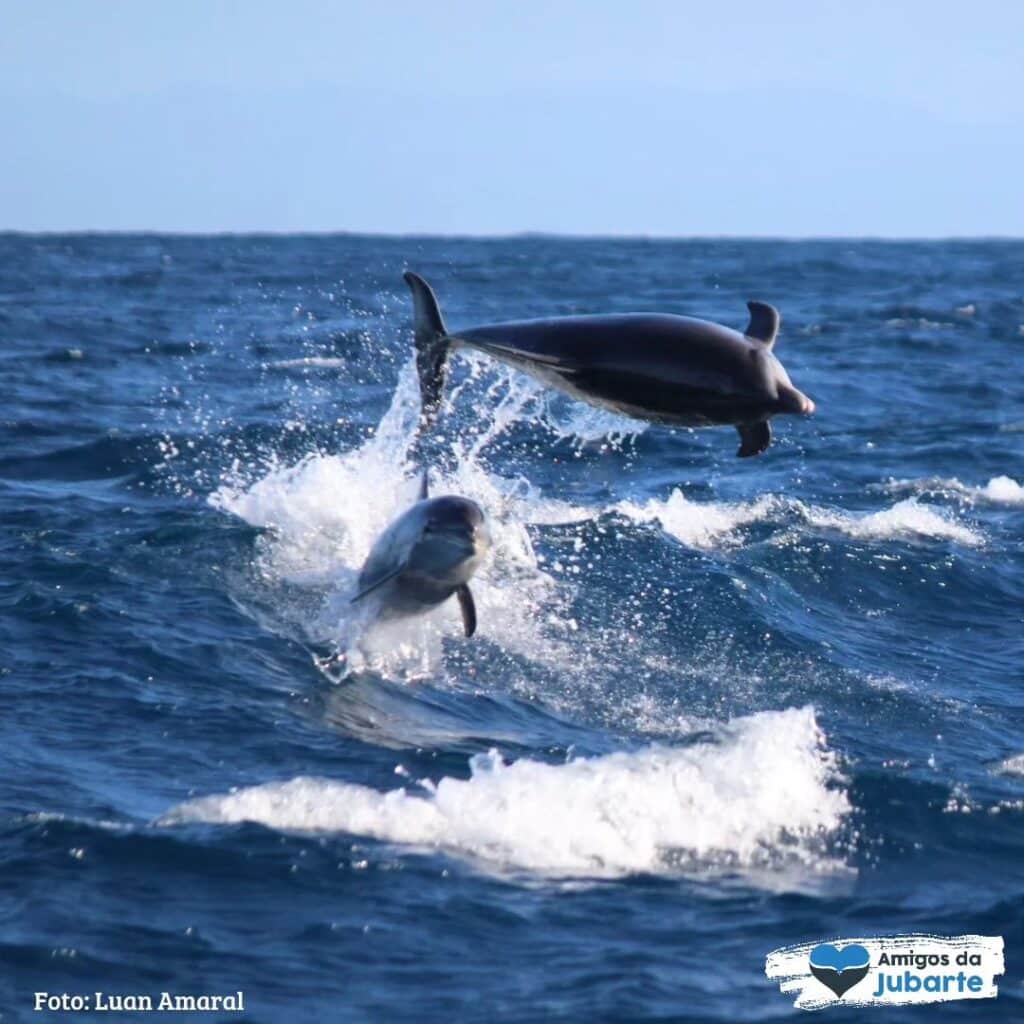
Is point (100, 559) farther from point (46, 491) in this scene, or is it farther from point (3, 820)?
point (3, 820)

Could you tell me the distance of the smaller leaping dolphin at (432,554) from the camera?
13773mm

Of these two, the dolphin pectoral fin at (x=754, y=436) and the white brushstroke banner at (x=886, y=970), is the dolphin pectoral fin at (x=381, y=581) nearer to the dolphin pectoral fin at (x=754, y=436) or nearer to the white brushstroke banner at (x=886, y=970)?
the dolphin pectoral fin at (x=754, y=436)

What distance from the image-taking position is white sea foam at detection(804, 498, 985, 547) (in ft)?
69.8

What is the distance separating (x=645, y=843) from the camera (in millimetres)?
11672

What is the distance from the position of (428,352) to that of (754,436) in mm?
2667

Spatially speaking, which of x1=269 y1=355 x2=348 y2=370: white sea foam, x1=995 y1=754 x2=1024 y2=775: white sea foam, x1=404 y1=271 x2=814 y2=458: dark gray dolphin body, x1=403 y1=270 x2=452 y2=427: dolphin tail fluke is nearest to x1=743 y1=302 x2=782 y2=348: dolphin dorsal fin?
x1=404 y1=271 x2=814 y2=458: dark gray dolphin body

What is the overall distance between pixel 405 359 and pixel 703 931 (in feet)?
83.7

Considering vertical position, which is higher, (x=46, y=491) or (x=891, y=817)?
(x=46, y=491)

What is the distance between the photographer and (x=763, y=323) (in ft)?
36.8

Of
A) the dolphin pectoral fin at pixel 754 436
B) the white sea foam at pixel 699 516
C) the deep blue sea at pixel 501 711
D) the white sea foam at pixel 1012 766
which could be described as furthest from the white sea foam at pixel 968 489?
the dolphin pectoral fin at pixel 754 436

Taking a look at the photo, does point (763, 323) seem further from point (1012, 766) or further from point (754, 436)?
point (1012, 766)

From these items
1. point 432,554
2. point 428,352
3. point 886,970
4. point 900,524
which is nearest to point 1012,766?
point 886,970

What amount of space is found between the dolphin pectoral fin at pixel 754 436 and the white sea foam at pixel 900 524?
1017cm

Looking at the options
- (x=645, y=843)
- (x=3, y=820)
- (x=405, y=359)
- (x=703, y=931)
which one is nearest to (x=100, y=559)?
(x=3, y=820)
